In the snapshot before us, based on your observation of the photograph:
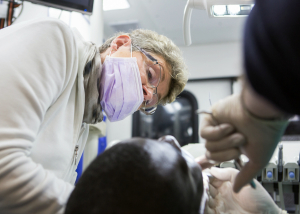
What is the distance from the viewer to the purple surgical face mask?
3.89 feet

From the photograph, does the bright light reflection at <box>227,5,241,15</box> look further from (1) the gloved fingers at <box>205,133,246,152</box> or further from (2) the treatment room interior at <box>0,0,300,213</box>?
(2) the treatment room interior at <box>0,0,300,213</box>

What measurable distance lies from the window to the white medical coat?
398cm

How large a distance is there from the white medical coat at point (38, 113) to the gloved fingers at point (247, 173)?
1.42 feet

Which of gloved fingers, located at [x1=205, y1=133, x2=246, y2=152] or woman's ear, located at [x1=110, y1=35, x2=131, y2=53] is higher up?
woman's ear, located at [x1=110, y1=35, x2=131, y2=53]

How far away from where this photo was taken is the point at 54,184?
641mm

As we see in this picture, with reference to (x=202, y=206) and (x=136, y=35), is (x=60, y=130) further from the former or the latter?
(x=136, y=35)

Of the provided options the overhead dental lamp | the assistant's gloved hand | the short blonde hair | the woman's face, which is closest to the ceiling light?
the short blonde hair

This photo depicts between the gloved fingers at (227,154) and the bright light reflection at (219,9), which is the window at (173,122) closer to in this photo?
the bright light reflection at (219,9)

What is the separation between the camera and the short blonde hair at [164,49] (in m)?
1.36

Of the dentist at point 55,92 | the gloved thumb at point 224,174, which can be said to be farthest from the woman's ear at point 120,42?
the gloved thumb at point 224,174

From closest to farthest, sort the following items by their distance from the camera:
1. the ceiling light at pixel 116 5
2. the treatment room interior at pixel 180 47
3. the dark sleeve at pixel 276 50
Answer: the dark sleeve at pixel 276 50 → the treatment room interior at pixel 180 47 → the ceiling light at pixel 116 5

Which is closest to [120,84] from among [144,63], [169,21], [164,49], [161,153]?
[144,63]

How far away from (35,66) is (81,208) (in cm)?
49

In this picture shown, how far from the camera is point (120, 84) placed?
1.20 metres
